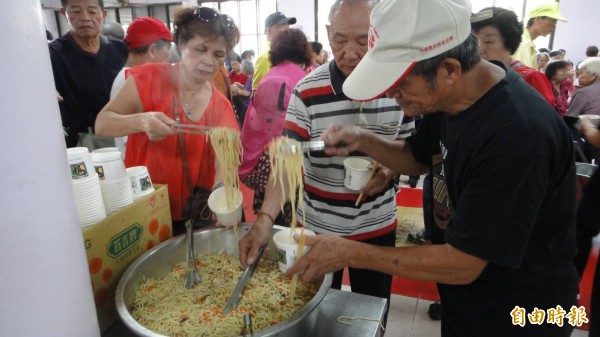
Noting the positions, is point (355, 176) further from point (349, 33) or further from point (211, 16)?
point (211, 16)

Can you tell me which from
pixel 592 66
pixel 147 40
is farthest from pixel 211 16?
pixel 592 66

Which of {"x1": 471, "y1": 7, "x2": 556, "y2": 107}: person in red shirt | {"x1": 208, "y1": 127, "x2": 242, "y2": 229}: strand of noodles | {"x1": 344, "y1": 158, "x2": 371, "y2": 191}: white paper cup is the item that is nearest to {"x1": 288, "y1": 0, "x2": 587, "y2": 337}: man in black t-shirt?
{"x1": 344, "y1": 158, "x2": 371, "y2": 191}: white paper cup

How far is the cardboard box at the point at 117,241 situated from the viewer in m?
1.48

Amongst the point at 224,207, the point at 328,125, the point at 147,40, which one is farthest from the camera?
the point at 147,40

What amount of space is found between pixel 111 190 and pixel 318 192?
3.51 feet

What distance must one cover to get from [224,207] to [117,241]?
20.6 inches

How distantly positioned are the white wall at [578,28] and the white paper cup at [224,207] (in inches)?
565

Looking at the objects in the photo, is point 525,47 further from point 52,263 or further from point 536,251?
point 52,263

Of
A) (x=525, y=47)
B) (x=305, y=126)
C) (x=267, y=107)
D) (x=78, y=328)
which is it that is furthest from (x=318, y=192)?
(x=525, y=47)

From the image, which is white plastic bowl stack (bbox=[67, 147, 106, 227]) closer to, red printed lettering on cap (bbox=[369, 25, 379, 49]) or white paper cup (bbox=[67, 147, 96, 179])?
white paper cup (bbox=[67, 147, 96, 179])

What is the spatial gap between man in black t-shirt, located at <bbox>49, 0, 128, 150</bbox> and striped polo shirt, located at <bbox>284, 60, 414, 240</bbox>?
6.13 ft

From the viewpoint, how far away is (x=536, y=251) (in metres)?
1.38

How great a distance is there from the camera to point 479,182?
1199 mm

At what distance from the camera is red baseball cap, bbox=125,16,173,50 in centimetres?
343
